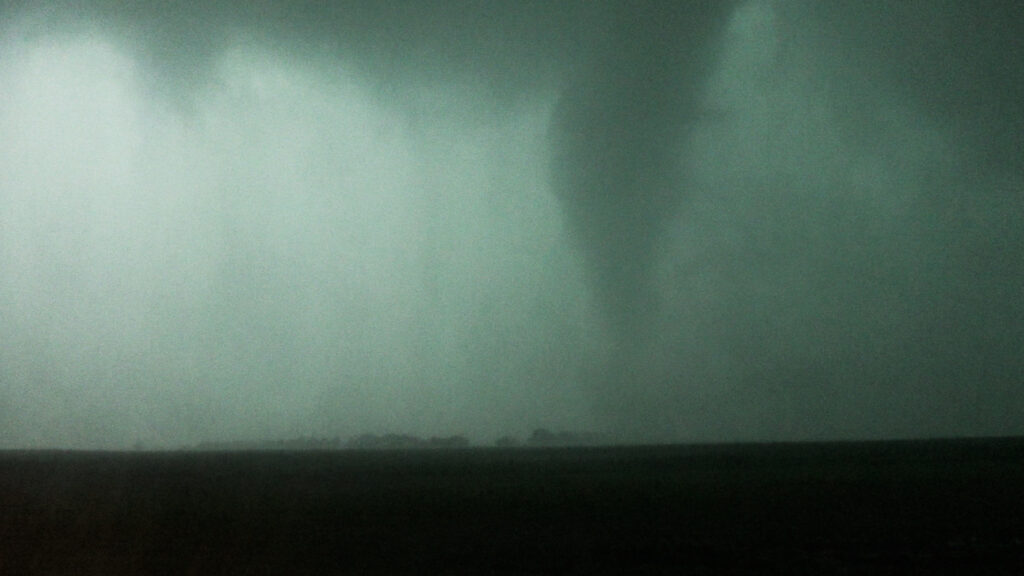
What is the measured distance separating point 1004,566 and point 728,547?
13053 millimetres

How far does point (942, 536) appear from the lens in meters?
51.6

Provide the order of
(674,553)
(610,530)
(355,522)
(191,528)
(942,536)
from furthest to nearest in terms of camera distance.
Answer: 1. (355,522)
2. (191,528)
3. (610,530)
4. (942,536)
5. (674,553)

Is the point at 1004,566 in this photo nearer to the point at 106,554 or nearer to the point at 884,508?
the point at 884,508

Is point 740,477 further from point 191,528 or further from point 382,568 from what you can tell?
point 382,568

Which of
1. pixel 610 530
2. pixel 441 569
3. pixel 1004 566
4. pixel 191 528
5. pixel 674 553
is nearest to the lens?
pixel 1004 566

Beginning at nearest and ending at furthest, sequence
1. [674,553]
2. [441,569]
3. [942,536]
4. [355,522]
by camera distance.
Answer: [441,569] < [674,553] < [942,536] < [355,522]

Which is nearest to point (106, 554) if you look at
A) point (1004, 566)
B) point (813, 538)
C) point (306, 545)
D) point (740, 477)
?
point (306, 545)

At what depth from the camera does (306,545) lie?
174ft

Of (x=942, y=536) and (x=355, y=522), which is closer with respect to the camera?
(x=942, y=536)

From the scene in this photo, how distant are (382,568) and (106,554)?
13.5m

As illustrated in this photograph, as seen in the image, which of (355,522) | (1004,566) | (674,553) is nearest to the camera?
(1004,566)

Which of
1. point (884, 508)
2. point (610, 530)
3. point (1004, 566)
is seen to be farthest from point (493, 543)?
point (884, 508)

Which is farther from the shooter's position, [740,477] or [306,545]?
[740,477]

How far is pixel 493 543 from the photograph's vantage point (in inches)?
2126
